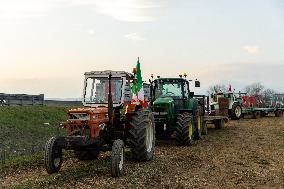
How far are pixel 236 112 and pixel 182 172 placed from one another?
20.4m

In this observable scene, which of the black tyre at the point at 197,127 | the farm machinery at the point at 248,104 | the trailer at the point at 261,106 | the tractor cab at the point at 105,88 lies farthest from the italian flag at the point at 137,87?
the trailer at the point at 261,106

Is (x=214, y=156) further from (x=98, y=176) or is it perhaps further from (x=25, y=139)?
(x=25, y=139)

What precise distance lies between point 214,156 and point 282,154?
2426mm

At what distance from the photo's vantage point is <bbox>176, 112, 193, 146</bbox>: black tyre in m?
16.2

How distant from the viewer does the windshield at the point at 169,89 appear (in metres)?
18.0

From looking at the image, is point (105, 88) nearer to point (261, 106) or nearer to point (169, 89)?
point (169, 89)

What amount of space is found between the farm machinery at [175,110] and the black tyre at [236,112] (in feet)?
39.0

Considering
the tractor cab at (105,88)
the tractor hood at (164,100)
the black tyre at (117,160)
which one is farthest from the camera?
the tractor hood at (164,100)

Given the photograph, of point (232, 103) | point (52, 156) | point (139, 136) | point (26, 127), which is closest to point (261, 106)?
point (232, 103)

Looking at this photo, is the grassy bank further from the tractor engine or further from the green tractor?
the tractor engine

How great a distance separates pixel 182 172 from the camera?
37.0ft

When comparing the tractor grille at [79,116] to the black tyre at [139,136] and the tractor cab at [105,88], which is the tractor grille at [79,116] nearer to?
the tractor cab at [105,88]

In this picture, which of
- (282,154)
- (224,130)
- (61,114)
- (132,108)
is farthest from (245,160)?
(61,114)

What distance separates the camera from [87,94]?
1241 cm
